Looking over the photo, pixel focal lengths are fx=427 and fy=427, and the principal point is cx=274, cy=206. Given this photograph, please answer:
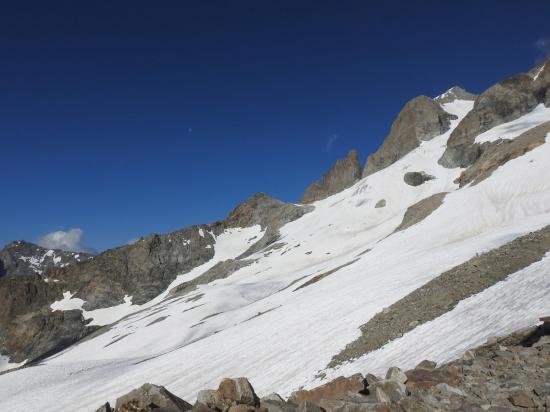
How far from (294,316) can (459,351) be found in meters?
16.3

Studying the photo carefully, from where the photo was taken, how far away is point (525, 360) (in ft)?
31.3

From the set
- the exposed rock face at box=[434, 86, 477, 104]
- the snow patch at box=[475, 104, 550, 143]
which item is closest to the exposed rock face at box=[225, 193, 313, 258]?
the snow patch at box=[475, 104, 550, 143]

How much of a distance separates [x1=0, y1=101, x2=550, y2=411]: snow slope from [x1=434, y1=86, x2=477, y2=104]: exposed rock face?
12332 centimetres

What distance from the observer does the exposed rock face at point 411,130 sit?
477 ft

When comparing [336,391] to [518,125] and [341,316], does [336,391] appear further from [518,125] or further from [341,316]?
[518,125]

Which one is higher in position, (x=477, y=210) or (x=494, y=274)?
(x=477, y=210)

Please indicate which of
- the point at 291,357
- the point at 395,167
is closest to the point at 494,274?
the point at 291,357

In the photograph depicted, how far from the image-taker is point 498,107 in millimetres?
108188

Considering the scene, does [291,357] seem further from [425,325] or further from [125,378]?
[125,378]

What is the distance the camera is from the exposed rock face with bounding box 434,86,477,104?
17000 centimetres

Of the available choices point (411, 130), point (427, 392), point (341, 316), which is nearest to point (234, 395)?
point (427, 392)

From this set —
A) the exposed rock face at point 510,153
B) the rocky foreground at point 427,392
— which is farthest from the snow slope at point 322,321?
the rocky foreground at point 427,392

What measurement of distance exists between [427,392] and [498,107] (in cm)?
11666

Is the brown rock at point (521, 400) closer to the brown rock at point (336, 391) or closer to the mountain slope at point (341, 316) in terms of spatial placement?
the brown rock at point (336, 391)
